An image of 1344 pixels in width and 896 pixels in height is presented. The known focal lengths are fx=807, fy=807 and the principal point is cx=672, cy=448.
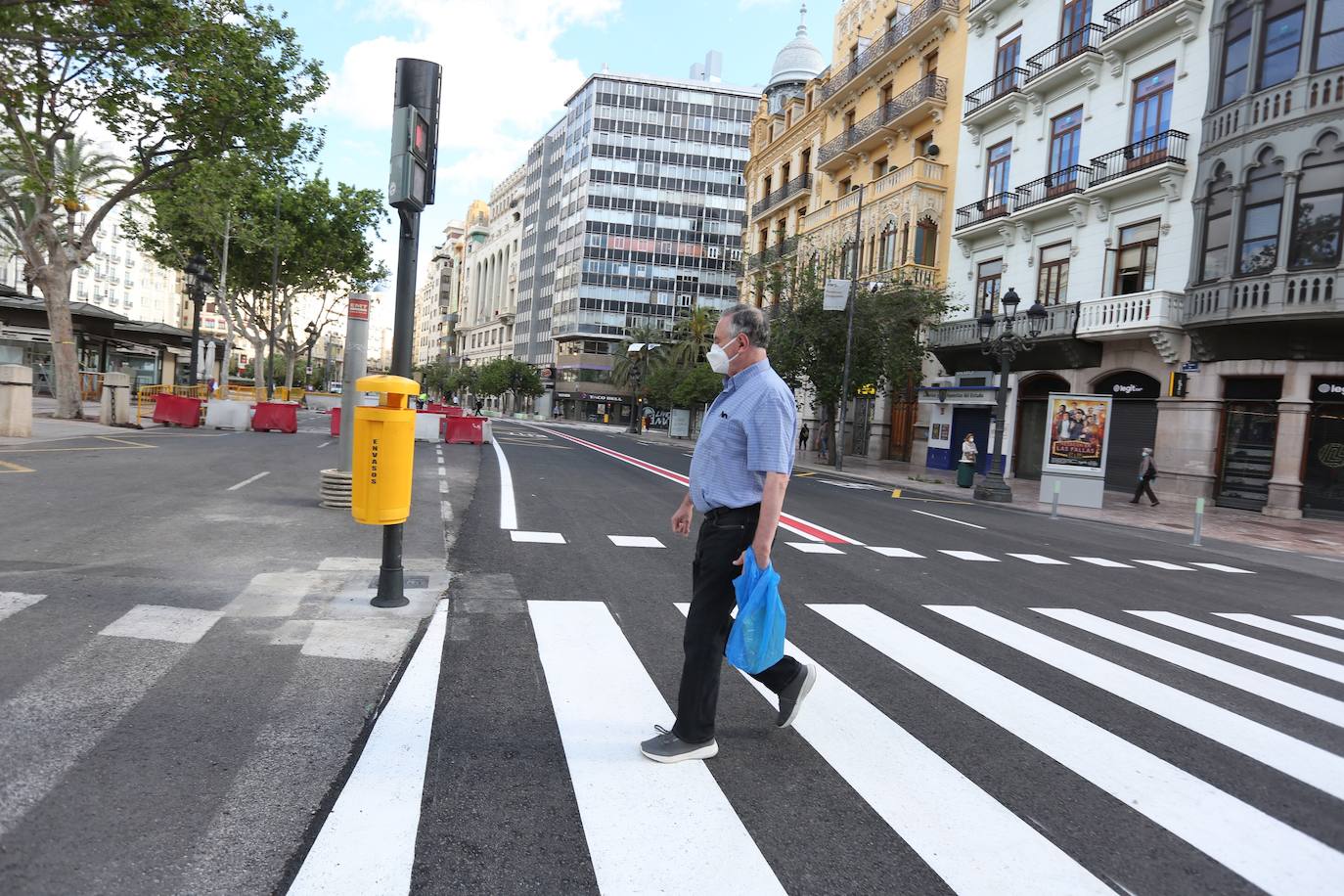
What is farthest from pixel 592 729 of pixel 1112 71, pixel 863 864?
pixel 1112 71

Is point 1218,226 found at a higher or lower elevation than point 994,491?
higher

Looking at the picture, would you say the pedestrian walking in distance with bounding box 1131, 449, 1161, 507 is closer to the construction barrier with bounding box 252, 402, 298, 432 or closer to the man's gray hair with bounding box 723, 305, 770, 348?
the man's gray hair with bounding box 723, 305, 770, 348

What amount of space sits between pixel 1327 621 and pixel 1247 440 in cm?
1576

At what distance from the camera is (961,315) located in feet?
101

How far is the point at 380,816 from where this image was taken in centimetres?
270

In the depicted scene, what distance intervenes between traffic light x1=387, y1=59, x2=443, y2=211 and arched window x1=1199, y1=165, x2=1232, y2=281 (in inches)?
844

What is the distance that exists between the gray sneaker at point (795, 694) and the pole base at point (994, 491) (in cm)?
1737

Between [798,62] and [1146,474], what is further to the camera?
[798,62]

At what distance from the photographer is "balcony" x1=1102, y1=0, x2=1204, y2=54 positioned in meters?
21.8

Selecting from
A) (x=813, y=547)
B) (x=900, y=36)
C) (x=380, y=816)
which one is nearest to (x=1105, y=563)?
(x=813, y=547)

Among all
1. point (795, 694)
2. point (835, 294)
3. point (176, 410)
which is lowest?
point (795, 694)

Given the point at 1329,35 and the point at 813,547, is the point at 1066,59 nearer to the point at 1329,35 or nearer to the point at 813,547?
the point at 1329,35

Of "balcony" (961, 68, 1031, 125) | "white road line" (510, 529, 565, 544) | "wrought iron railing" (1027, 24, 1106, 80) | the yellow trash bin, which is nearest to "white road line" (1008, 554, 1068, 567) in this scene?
"white road line" (510, 529, 565, 544)

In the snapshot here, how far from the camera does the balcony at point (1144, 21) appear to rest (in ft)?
71.6
